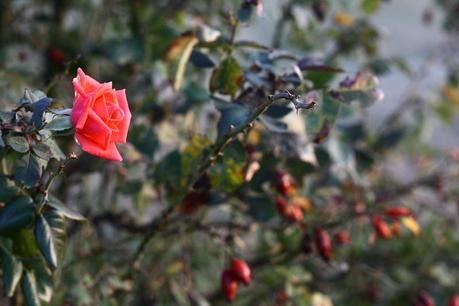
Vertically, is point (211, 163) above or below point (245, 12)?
below

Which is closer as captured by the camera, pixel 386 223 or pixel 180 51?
pixel 180 51

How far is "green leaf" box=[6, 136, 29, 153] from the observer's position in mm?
901

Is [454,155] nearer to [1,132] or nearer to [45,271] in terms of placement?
[45,271]

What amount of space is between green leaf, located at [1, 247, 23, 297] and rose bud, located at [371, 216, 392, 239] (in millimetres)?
859

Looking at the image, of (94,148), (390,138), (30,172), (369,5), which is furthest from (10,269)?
(390,138)

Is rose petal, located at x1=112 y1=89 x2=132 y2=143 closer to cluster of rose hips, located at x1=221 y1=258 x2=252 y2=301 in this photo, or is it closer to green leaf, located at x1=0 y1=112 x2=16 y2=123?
green leaf, located at x1=0 y1=112 x2=16 y2=123

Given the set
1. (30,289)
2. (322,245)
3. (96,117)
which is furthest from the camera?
(322,245)

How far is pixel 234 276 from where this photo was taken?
4.42 ft

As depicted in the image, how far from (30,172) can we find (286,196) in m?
0.64

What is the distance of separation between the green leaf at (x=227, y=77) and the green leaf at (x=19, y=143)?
0.40m

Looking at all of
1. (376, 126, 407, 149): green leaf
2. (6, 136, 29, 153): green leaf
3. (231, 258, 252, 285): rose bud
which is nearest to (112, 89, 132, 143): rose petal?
(6, 136, 29, 153): green leaf

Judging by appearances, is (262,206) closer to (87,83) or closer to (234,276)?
(234,276)

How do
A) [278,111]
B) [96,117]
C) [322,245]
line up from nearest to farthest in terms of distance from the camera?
[96,117]
[278,111]
[322,245]

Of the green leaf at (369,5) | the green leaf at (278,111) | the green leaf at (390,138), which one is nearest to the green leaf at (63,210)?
the green leaf at (278,111)
